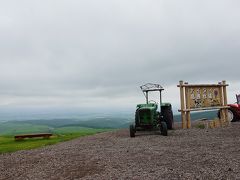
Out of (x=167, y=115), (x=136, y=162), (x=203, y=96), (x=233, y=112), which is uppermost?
(x=203, y=96)

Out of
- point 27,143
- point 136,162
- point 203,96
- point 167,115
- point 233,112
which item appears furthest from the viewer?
point 233,112

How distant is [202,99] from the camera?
24234 millimetres

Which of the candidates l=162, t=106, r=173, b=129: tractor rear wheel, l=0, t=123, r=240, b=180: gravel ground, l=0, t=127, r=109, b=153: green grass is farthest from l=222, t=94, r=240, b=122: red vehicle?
l=0, t=123, r=240, b=180: gravel ground

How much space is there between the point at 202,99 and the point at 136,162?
14.0 metres

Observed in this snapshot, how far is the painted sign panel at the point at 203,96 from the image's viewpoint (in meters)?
23.8

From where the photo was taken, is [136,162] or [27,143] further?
[27,143]

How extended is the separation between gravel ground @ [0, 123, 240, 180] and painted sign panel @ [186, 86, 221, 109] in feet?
27.0

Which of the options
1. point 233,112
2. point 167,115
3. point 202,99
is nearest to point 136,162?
point 167,115

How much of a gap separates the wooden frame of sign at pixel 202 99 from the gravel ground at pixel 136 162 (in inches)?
304

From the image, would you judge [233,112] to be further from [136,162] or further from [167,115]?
[136,162]

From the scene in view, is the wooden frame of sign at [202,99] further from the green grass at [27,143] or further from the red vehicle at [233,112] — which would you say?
the green grass at [27,143]

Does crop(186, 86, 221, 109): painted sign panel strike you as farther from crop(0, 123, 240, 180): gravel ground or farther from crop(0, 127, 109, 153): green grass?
crop(0, 127, 109, 153): green grass

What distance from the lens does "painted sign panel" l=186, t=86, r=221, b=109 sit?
77.9 ft

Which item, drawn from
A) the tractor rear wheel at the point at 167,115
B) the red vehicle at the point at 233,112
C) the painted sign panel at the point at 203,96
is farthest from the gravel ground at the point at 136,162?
the red vehicle at the point at 233,112
